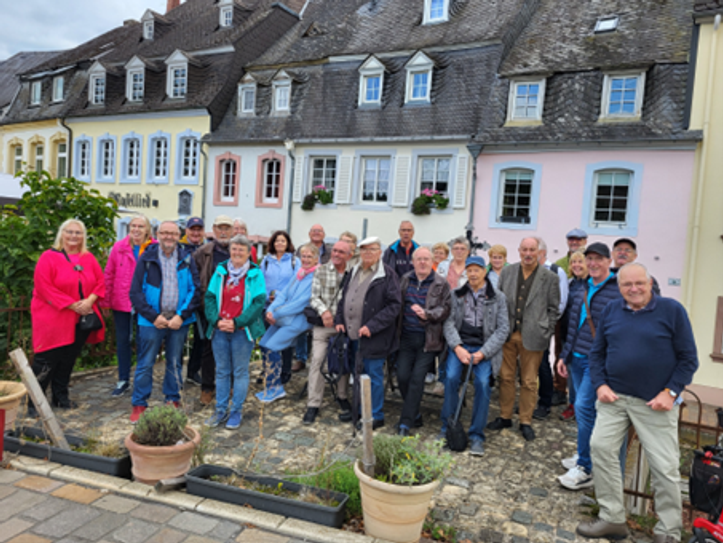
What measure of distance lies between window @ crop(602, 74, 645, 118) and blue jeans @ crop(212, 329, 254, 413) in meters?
11.5

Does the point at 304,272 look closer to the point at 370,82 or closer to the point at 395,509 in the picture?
the point at 395,509

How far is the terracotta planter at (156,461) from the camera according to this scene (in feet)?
13.0

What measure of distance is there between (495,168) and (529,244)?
31.0 ft

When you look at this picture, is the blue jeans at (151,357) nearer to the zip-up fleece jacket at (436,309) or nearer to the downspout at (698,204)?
the zip-up fleece jacket at (436,309)

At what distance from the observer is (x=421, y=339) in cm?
564

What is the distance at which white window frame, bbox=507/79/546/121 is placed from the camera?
1414 centimetres

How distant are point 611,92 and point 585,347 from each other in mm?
10665

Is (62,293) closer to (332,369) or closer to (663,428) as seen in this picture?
(332,369)

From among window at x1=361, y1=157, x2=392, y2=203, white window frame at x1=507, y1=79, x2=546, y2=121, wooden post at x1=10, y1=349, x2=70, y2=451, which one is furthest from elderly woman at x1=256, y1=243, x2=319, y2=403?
window at x1=361, y1=157, x2=392, y2=203

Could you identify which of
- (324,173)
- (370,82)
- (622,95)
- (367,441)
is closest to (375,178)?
(324,173)

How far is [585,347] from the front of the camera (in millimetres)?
4992

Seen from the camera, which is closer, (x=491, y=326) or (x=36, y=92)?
(x=491, y=326)

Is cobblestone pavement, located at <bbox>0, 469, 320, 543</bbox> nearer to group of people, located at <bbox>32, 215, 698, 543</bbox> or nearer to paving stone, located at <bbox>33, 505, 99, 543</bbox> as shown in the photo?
paving stone, located at <bbox>33, 505, 99, 543</bbox>

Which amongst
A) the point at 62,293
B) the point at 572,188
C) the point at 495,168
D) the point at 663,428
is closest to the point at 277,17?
the point at 495,168
